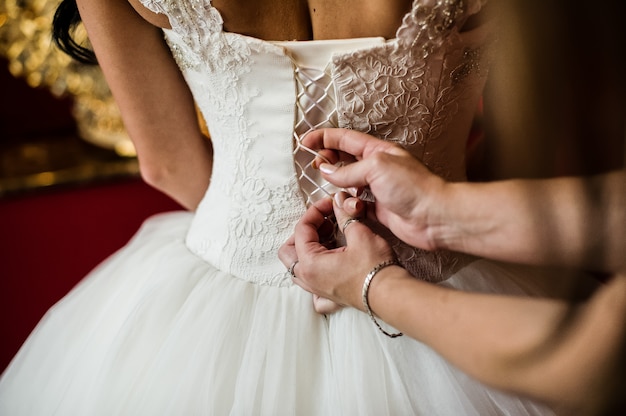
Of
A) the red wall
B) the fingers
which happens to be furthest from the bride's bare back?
the red wall

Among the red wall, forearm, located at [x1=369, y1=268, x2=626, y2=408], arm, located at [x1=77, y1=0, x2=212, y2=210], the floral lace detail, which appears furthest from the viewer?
the red wall

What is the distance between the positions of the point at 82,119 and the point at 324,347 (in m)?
1.58

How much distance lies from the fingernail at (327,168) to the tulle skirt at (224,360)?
0.17m

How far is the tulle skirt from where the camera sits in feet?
2.03

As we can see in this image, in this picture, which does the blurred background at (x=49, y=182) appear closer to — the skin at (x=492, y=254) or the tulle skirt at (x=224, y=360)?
the tulle skirt at (x=224, y=360)

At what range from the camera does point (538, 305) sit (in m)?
0.47

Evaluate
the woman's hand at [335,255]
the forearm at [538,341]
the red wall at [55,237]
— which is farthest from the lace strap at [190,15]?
the red wall at [55,237]

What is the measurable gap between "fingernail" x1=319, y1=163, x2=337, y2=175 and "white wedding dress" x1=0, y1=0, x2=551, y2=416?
0.19 feet

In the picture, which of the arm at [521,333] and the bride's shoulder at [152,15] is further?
the bride's shoulder at [152,15]

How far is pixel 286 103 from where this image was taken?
2.12ft

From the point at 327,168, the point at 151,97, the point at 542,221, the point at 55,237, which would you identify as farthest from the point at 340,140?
the point at 55,237

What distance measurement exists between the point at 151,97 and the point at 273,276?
0.33 meters

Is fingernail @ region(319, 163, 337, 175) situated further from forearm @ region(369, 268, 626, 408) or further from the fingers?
forearm @ region(369, 268, 626, 408)

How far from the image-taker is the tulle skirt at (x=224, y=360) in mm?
619
